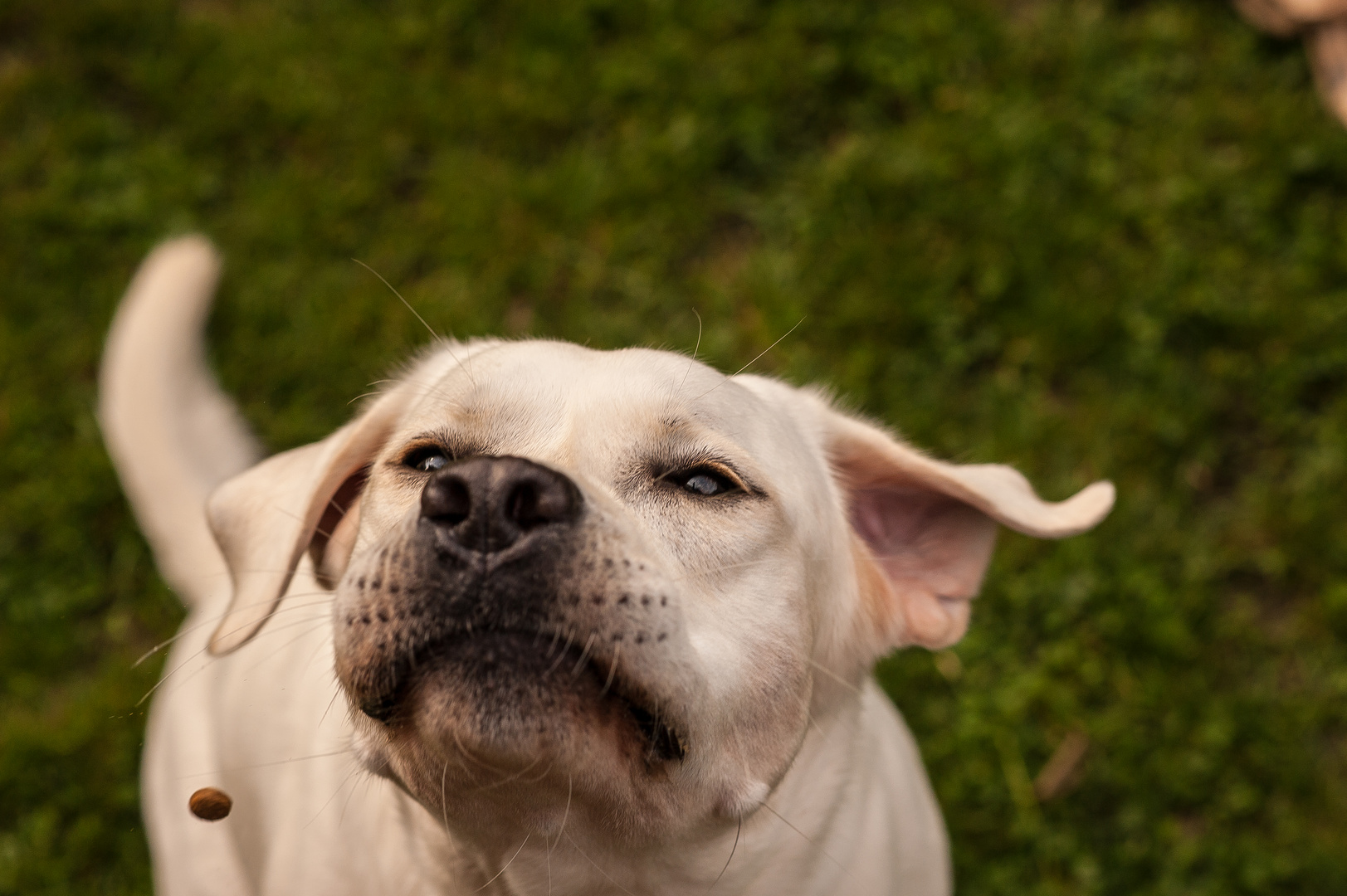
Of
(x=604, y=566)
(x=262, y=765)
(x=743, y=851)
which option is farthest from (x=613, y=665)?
(x=262, y=765)

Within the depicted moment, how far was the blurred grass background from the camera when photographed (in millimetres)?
3826

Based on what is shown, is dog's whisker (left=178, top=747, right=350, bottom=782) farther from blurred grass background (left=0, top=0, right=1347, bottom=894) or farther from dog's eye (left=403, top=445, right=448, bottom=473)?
blurred grass background (left=0, top=0, right=1347, bottom=894)

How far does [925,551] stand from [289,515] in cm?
153

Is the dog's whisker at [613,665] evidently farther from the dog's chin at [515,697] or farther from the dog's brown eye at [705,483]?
the dog's brown eye at [705,483]

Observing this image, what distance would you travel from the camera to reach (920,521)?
2641 millimetres

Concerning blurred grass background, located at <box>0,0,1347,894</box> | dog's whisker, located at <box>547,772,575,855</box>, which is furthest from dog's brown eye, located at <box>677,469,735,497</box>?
blurred grass background, located at <box>0,0,1347,894</box>

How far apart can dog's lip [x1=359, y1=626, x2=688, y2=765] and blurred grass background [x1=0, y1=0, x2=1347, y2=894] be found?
2.33 m

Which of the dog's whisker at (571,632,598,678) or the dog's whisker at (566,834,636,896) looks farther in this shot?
the dog's whisker at (566,834,636,896)

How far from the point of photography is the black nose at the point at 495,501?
162 cm

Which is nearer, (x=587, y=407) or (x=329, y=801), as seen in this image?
(x=587, y=407)

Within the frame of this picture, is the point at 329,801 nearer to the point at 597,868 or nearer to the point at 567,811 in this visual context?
the point at 597,868

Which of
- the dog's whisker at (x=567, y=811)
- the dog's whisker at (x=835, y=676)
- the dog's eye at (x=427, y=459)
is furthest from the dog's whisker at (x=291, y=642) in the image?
the dog's whisker at (x=835, y=676)

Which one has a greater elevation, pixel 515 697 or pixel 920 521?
pixel 515 697

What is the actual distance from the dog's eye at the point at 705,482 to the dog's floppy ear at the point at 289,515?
773 millimetres
